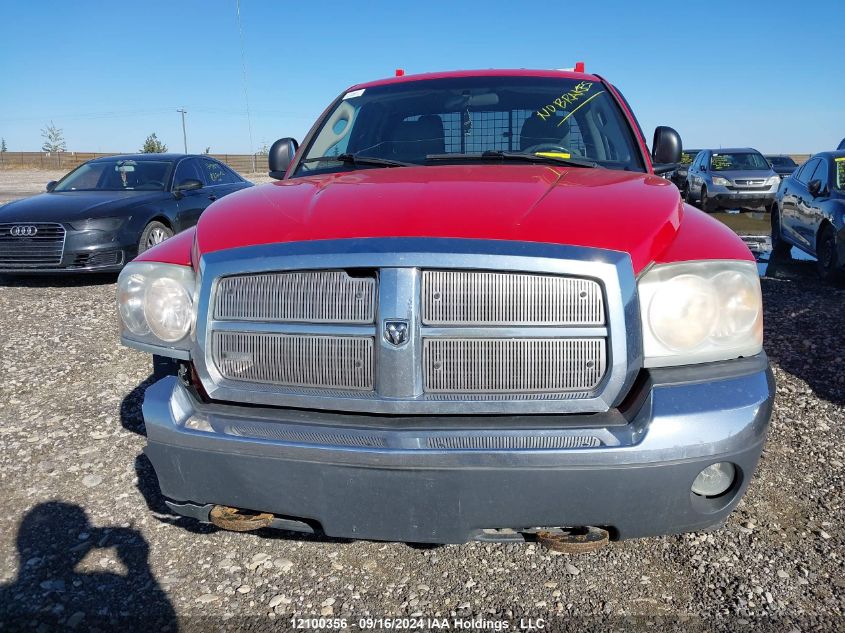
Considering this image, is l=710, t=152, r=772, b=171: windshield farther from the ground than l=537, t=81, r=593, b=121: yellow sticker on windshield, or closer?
closer

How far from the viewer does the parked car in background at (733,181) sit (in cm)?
1602

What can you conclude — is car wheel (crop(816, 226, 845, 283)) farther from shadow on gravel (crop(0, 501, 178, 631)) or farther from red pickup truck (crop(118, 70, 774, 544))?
shadow on gravel (crop(0, 501, 178, 631))

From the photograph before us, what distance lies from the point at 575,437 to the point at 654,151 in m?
2.50

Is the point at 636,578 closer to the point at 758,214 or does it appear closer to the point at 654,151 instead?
the point at 654,151

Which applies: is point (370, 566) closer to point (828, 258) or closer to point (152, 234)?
point (152, 234)

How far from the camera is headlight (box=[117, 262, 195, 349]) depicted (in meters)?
2.21

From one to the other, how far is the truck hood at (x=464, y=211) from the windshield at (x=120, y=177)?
685cm

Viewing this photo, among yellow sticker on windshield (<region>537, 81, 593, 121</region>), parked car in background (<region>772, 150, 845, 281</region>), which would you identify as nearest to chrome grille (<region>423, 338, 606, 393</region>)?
yellow sticker on windshield (<region>537, 81, 593, 121</region>)

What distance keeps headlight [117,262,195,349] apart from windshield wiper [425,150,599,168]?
1423 millimetres

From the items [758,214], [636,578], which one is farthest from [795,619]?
[758,214]

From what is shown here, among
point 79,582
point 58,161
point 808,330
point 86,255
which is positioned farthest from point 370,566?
point 58,161

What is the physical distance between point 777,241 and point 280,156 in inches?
345

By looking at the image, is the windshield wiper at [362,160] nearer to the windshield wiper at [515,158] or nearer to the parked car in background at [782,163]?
the windshield wiper at [515,158]

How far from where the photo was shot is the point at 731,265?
2.06 meters
